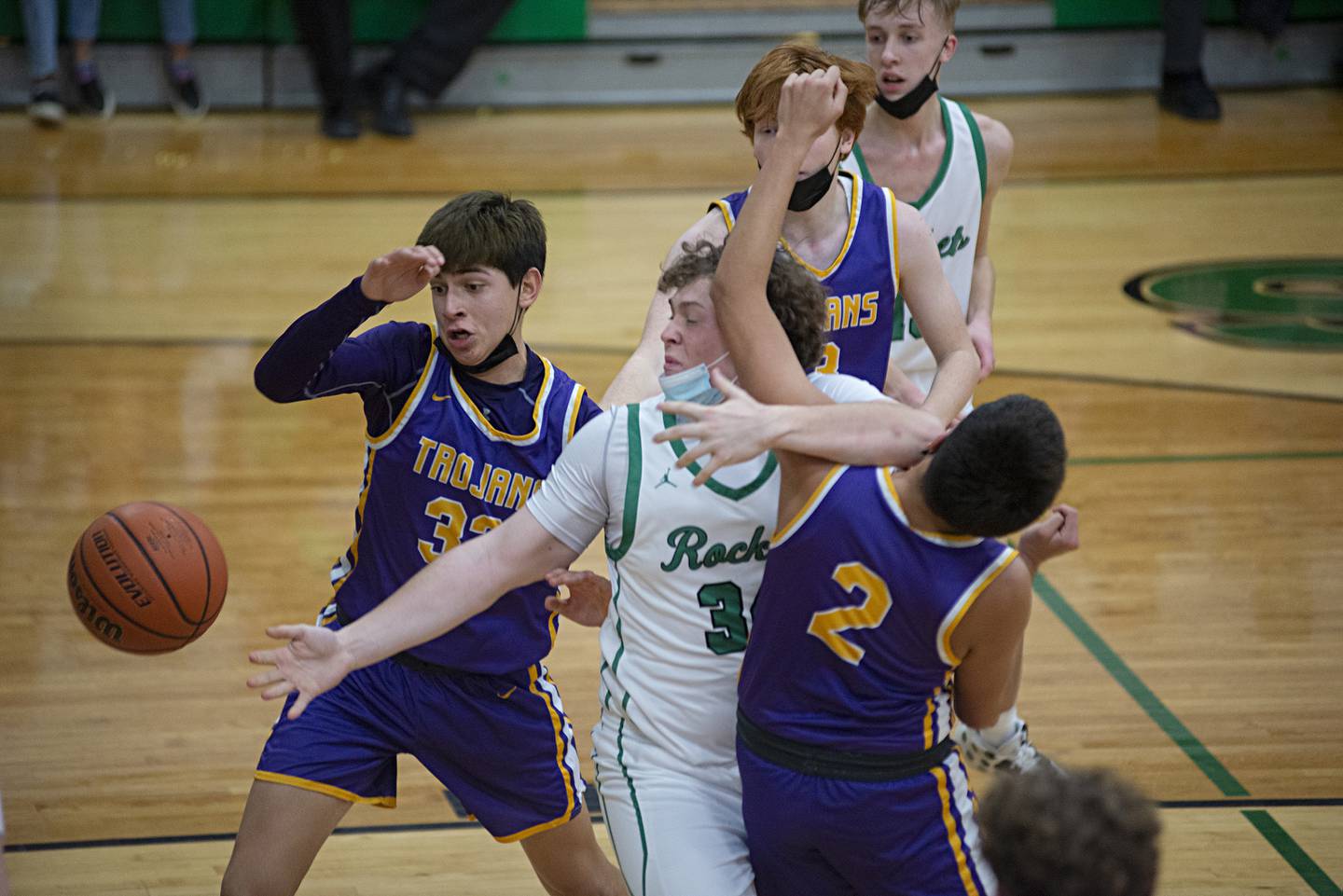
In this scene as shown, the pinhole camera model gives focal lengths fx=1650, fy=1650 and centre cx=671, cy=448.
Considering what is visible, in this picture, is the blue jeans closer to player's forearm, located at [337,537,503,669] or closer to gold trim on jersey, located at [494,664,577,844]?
gold trim on jersey, located at [494,664,577,844]

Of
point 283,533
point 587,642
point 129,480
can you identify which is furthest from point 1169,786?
point 129,480

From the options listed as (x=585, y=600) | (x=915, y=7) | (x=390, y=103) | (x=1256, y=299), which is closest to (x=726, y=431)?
(x=585, y=600)

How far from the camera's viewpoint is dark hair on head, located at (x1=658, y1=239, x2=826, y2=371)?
10.0ft

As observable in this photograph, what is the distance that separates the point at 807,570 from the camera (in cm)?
282

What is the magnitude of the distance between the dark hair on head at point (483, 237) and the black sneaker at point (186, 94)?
10305mm

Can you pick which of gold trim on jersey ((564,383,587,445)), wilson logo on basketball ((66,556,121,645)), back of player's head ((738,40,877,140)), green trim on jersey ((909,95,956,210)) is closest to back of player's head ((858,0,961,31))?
green trim on jersey ((909,95,956,210))

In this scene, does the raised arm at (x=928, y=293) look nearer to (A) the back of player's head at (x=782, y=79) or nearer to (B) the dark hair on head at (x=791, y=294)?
(A) the back of player's head at (x=782, y=79)

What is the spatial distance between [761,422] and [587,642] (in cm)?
315

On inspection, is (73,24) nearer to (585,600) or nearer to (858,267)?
(858,267)

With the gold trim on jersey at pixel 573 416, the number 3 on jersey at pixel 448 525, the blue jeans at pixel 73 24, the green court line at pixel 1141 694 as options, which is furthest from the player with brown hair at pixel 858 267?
the blue jeans at pixel 73 24

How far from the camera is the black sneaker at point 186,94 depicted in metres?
13.2

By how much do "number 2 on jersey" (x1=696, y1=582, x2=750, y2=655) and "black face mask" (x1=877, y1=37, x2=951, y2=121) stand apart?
2077 mm

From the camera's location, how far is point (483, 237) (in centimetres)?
365

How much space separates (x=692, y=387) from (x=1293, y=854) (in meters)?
2.42
